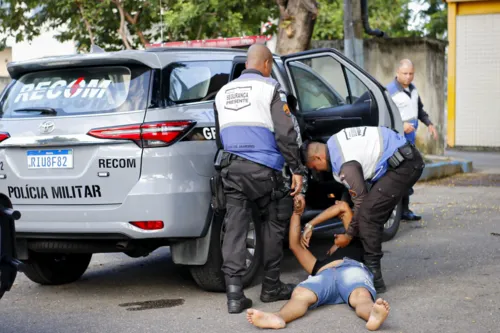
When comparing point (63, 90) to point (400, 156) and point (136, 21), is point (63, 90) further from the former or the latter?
point (136, 21)

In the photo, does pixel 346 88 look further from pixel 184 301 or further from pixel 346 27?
pixel 346 27

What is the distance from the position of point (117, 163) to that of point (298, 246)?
148cm

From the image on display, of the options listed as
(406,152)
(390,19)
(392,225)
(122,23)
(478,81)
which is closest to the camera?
(406,152)

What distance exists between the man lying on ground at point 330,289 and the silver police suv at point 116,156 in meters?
0.41

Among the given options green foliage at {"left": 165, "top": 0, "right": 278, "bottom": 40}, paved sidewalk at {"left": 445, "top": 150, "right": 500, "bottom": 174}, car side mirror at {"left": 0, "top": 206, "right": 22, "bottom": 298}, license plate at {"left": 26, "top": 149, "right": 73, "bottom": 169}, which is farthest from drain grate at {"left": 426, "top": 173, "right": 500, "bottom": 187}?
car side mirror at {"left": 0, "top": 206, "right": 22, "bottom": 298}

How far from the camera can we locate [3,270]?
4.77 m

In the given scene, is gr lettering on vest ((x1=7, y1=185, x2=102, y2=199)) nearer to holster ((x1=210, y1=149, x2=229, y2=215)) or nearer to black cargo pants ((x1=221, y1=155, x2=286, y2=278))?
holster ((x1=210, y1=149, x2=229, y2=215))

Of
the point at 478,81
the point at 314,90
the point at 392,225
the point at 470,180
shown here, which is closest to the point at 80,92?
the point at 314,90

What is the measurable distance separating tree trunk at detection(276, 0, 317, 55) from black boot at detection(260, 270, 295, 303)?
819 centimetres

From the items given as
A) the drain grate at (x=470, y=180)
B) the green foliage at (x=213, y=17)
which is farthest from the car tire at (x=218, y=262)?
the green foliage at (x=213, y=17)

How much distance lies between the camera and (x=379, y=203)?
21.5 feet

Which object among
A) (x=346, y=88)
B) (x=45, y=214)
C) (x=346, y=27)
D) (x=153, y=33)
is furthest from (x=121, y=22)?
(x=45, y=214)

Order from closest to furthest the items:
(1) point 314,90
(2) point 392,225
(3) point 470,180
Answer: (1) point 314,90 < (2) point 392,225 < (3) point 470,180

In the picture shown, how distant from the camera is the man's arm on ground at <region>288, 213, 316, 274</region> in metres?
6.67
